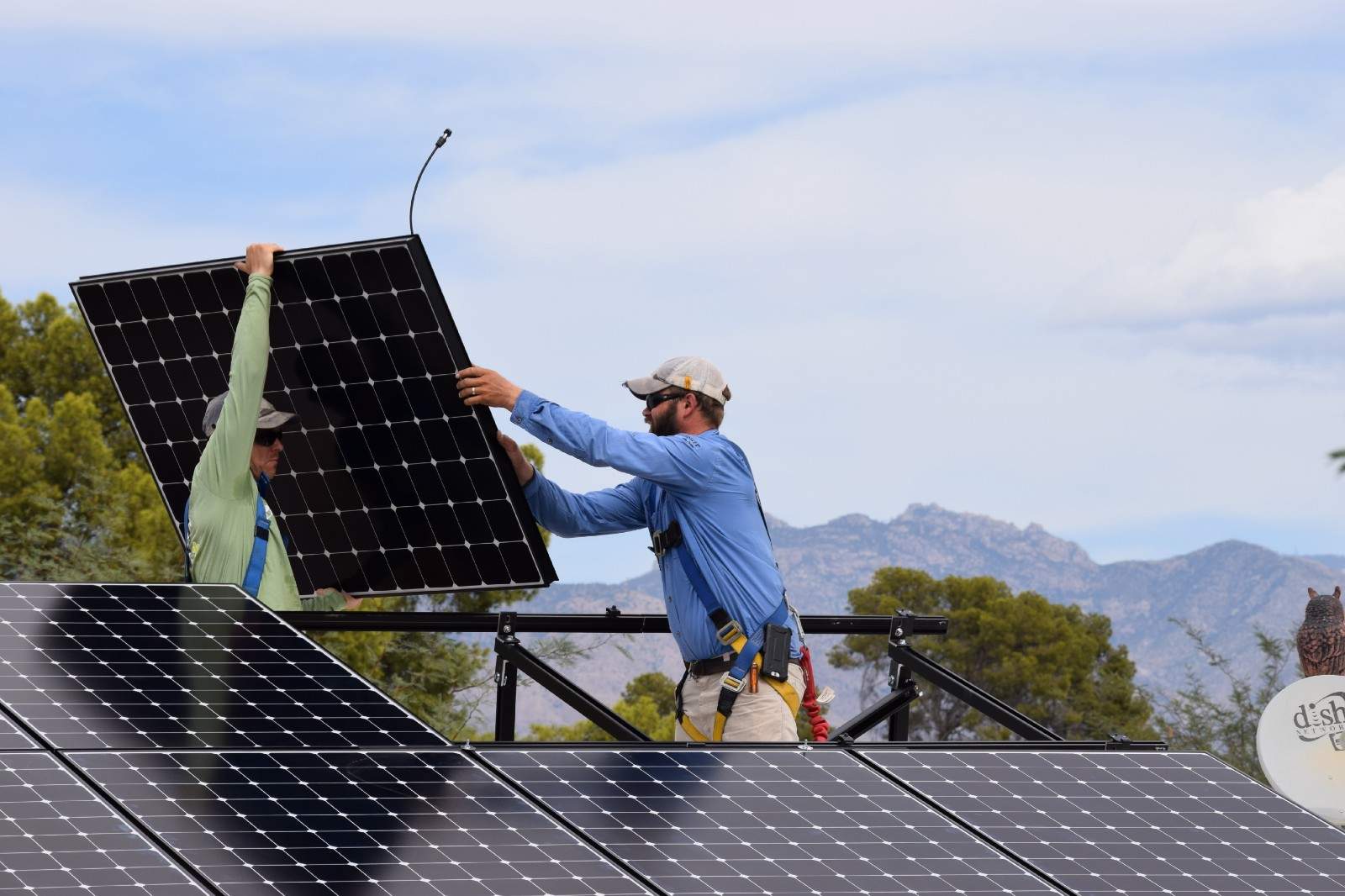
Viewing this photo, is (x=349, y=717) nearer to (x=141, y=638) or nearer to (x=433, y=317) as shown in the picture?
(x=141, y=638)

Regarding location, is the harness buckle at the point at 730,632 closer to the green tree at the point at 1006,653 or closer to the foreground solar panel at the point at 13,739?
the foreground solar panel at the point at 13,739

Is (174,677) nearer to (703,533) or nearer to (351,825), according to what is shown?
(351,825)

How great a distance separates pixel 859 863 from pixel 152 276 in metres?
5.13

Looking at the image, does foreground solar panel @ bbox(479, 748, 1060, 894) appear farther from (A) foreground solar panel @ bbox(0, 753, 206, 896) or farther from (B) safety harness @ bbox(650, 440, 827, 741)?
(B) safety harness @ bbox(650, 440, 827, 741)

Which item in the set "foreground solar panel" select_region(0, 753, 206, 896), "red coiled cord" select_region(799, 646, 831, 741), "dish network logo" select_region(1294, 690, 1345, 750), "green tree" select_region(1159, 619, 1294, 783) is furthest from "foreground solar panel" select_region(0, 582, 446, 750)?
"green tree" select_region(1159, 619, 1294, 783)

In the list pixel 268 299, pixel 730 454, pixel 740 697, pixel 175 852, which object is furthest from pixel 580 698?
pixel 175 852

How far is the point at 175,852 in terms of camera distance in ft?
16.5

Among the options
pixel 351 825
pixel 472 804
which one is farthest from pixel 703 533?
pixel 351 825

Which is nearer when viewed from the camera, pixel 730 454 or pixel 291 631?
pixel 291 631

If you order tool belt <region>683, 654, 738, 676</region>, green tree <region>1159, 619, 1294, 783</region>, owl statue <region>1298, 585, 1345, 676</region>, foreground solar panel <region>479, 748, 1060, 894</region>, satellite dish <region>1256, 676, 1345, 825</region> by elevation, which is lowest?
green tree <region>1159, 619, 1294, 783</region>

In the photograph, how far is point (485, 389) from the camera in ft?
27.0

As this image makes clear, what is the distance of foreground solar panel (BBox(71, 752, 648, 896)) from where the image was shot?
198 inches

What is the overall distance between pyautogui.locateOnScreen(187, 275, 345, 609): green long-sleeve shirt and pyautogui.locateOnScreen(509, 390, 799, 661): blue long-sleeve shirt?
113 centimetres

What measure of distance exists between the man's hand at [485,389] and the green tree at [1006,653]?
5387 centimetres
